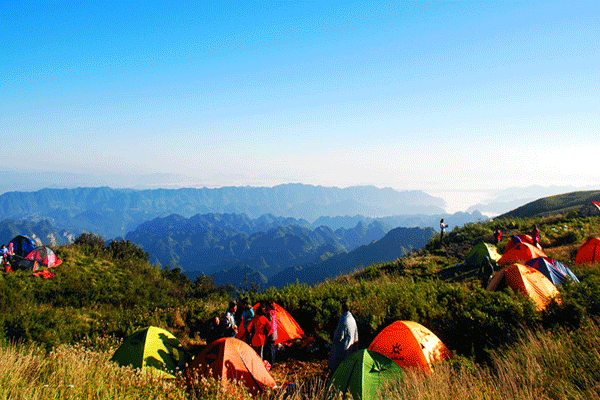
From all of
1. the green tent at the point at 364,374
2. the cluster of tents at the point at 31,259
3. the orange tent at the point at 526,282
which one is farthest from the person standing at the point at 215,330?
the cluster of tents at the point at 31,259

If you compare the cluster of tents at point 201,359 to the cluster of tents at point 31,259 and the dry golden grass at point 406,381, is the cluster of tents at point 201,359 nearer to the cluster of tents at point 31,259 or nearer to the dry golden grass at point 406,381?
the dry golden grass at point 406,381

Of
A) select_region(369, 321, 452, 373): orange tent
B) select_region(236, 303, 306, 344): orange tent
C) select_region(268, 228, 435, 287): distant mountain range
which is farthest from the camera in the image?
select_region(268, 228, 435, 287): distant mountain range

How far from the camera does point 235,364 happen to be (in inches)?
244

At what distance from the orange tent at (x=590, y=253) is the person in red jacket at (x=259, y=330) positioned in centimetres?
1366

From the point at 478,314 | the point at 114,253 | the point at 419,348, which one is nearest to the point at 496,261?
the point at 478,314

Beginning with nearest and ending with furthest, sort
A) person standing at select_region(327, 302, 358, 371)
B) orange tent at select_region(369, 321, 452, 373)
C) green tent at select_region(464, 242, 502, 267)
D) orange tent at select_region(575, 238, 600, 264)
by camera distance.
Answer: orange tent at select_region(369, 321, 452, 373) → person standing at select_region(327, 302, 358, 371) → orange tent at select_region(575, 238, 600, 264) → green tent at select_region(464, 242, 502, 267)

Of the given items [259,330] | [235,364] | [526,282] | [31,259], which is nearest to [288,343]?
[259,330]

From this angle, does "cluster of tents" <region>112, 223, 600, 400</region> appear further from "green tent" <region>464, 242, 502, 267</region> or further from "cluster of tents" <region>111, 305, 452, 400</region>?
"green tent" <region>464, 242, 502, 267</region>

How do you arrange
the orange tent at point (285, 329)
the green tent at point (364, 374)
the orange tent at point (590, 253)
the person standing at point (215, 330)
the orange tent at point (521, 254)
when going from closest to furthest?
1. the green tent at point (364, 374)
2. the person standing at point (215, 330)
3. the orange tent at point (285, 329)
4. the orange tent at point (590, 253)
5. the orange tent at point (521, 254)

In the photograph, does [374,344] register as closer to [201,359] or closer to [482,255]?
[201,359]

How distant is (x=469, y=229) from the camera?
24312mm

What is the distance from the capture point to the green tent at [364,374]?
509 cm

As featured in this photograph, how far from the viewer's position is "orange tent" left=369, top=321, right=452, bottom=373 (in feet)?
19.9

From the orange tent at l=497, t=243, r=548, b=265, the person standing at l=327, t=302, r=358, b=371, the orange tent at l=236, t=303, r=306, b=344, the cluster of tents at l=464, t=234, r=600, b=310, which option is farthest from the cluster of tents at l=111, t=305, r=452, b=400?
the orange tent at l=497, t=243, r=548, b=265
